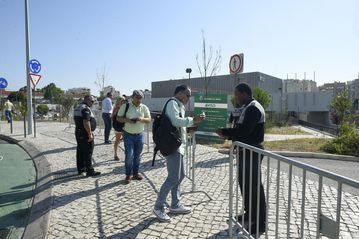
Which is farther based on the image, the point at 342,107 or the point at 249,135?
Answer: the point at 342,107

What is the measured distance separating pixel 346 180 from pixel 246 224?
2.13 meters

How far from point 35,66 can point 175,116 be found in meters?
11.2

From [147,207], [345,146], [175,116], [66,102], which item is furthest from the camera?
[66,102]

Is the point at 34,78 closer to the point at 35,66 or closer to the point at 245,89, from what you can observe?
the point at 35,66

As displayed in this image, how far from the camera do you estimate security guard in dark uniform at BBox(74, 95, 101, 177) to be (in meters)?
6.19

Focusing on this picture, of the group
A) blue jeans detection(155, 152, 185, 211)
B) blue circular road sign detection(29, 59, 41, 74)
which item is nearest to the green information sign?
blue jeans detection(155, 152, 185, 211)

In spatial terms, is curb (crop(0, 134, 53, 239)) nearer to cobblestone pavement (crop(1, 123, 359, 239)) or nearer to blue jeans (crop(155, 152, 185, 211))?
cobblestone pavement (crop(1, 123, 359, 239))

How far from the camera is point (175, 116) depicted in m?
3.98

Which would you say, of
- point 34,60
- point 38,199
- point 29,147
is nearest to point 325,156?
point 38,199

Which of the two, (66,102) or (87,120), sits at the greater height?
(66,102)

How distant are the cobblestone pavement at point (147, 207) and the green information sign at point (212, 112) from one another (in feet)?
3.79

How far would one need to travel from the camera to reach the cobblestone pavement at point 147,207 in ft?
12.6

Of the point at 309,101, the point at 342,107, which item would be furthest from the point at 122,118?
the point at 309,101

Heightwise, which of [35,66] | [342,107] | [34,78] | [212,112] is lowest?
[212,112]
